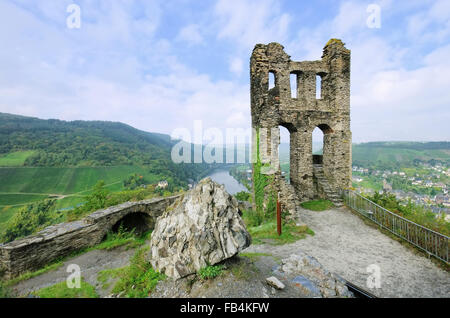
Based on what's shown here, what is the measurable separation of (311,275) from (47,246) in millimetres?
8905

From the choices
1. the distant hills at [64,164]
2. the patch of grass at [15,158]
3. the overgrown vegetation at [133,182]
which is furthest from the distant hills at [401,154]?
the patch of grass at [15,158]

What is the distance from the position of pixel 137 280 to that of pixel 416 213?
1054cm

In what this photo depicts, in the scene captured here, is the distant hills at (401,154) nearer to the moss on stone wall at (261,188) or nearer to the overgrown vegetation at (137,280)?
the moss on stone wall at (261,188)

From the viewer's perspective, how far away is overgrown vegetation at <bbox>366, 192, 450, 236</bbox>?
6.33 meters

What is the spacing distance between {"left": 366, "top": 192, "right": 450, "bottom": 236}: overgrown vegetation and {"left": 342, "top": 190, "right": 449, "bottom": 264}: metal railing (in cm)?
49

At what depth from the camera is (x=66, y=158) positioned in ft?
242

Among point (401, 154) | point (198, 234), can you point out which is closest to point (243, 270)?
point (198, 234)

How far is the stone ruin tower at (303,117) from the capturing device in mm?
10289

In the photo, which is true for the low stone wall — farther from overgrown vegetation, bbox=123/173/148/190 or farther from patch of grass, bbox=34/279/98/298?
overgrown vegetation, bbox=123/173/148/190

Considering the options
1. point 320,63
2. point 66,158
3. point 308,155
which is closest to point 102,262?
point 308,155

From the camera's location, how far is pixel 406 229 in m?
6.71

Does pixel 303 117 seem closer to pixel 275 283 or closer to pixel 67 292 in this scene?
pixel 275 283

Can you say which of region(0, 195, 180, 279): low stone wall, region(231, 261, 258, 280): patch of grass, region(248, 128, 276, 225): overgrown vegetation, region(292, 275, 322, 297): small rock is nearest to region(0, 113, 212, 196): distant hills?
region(0, 195, 180, 279): low stone wall

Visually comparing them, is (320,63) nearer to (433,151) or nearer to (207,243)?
(207,243)
